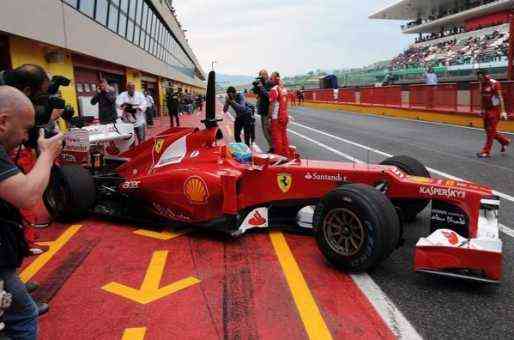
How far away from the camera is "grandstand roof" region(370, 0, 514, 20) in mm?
68750

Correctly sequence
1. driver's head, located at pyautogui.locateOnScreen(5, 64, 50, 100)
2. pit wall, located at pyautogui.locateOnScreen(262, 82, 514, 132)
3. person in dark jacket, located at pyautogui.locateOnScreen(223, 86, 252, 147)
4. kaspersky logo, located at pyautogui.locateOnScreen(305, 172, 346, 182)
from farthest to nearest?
pit wall, located at pyautogui.locateOnScreen(262, 82, 514, 132) < person in dark jacket, located at pyautogui.locateOnScreen(223, 86, 252, 147) < kaspersky logo, located at pyautogui.locateOnScreen(305, 172, 346, 182) < driver's head, located at pyautogui.locateOnScreen(5, 64, 50, 100)

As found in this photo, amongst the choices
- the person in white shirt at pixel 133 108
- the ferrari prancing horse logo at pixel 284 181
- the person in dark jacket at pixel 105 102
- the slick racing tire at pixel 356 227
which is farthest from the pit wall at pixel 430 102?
the slick racing tire at pixel 356 227

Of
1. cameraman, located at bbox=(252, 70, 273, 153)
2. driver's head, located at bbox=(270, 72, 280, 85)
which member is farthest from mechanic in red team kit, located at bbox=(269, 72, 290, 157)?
cameraman, located at bbox=(252, 70, 273, 153)

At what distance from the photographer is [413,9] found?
75.4 meters

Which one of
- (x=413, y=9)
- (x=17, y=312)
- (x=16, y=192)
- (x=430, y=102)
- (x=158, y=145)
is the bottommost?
(x=17, y=312)

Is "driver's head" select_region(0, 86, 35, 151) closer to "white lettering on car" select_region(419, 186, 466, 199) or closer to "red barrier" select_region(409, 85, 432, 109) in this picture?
"white lettering on car" select_region(419, 186, 466, 199)

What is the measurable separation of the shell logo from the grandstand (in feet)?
108

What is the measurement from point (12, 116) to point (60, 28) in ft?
35.4

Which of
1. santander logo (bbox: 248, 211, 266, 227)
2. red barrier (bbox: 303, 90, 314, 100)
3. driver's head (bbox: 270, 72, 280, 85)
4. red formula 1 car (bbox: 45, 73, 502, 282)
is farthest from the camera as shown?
red barrier (bbox: 303, 90, 314, 100)

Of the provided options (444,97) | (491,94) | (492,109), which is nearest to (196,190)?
(492,109)

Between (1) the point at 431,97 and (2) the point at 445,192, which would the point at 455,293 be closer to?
(2) the point at 445,192

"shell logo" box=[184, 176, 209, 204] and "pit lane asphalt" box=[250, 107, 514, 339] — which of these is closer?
"pit lane asphalt" box=[250, 107, 514, 339]

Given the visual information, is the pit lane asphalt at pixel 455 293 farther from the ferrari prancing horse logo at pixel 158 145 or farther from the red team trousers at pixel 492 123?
the ferrari prancing horse logo at pixel 158 145

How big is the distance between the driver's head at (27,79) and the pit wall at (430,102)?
1379 centimetres
